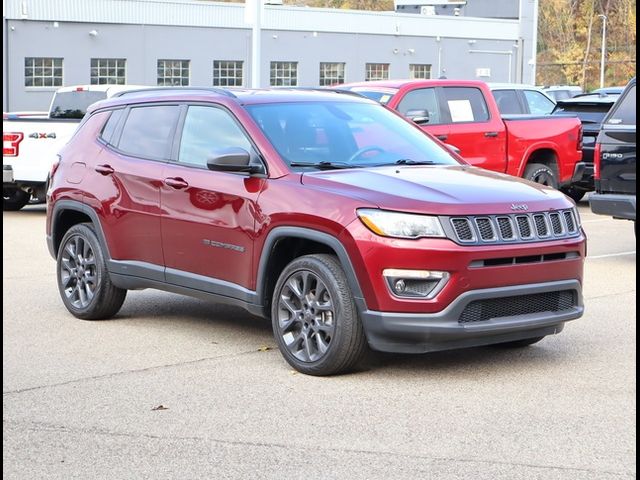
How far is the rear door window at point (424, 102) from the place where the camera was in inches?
609

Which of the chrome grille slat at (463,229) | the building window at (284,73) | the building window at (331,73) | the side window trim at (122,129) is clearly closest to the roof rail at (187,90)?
the side window trim at (122,129)

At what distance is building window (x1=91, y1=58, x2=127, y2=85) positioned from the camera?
4681 cm

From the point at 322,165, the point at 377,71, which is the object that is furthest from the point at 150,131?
the point at 377,71

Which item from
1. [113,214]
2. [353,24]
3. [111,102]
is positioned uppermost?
[353,24]

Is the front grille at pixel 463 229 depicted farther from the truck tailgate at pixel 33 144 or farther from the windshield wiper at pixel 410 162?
the truck tailgate at pixel 33 144

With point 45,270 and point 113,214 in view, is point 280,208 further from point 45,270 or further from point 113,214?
point 45,270

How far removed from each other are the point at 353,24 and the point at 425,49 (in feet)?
15.4

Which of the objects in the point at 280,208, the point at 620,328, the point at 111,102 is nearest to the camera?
the point at 280,208

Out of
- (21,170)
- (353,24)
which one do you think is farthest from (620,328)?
(353,24)

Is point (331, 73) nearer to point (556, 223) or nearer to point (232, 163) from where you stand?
point (232, 163)

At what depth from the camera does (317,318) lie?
7242 millimetres

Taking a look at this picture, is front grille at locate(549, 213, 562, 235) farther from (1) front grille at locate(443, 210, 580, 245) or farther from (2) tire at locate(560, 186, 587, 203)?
(2) tire at locate(560, 186, 587, 203)

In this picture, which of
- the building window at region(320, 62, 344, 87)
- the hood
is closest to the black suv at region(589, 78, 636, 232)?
the hood

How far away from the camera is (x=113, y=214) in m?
8.93
